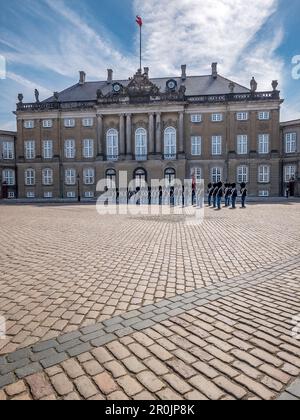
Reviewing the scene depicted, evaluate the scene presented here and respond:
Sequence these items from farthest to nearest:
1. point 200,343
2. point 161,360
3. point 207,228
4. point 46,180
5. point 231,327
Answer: point 46,180 → point 207,228 → point 231,327 → point 200,343 → point 161,360

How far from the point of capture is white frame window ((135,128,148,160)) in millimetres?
39500

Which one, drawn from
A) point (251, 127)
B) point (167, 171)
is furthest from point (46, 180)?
point (251, 127)

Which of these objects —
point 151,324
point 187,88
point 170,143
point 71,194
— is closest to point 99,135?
point 71,194

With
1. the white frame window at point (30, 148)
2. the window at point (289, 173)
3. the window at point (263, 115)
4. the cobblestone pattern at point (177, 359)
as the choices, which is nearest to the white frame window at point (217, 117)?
the window at point (263, 115)

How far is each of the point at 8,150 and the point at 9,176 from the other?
397 centimetres

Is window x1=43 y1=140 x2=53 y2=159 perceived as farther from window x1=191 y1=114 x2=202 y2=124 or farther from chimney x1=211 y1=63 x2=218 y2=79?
chimney x1=211 y1=63 x2=218 y2=79

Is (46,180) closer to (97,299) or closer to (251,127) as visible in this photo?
(251,127)

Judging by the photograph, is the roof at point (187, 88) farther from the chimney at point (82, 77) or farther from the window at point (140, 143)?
the window at point (140, 143)

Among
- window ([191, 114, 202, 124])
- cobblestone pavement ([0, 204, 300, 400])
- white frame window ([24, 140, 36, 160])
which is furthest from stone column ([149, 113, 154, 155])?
cobblestone pavement ([0, 204, 300, 400])

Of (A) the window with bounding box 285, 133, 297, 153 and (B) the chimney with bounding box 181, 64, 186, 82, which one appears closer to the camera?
(A) the window with bounding box 285, 133, 297, 153

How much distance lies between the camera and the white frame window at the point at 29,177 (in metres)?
41.5

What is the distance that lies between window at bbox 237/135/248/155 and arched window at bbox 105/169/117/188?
17.5 m

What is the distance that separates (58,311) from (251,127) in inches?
1540

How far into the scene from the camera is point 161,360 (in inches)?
106
